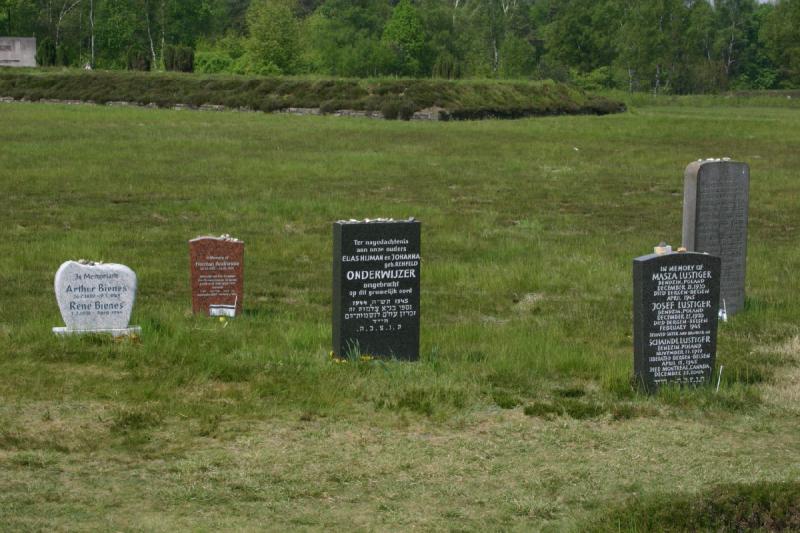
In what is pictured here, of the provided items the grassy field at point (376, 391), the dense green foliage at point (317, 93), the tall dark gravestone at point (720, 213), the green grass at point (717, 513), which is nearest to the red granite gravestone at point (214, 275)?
→ the grassy field at point (376, 391)

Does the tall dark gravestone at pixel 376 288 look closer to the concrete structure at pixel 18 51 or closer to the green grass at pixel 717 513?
the green grass at pixel 717 513

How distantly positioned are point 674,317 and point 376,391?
2.31 m

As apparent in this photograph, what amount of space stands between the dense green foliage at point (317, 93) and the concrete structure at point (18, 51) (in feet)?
44.8

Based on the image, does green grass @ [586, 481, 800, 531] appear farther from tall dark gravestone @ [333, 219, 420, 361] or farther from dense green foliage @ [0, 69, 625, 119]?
dense green foliage @ [0, 69, 625, 119]

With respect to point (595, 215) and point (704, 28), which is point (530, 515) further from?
point (704, 28)

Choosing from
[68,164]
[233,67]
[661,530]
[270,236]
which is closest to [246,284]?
[270,236]

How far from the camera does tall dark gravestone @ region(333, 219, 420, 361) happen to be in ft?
31.3

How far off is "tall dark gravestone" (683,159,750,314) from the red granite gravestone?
4455 mm

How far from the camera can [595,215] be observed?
68.2 feet

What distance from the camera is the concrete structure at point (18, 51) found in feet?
240

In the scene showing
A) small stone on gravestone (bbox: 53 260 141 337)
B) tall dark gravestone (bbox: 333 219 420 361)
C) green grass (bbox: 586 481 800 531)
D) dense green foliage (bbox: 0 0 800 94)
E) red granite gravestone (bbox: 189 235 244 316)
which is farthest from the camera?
dense green foliage (bbox: 0 0 800 94)

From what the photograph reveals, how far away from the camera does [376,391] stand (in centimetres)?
880

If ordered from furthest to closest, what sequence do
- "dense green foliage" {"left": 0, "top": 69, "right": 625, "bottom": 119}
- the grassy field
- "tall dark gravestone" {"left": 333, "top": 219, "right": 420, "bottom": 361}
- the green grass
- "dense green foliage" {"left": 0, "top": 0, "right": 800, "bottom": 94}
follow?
"dense green foliage" {"left": 0, "top": 0, "right": 800, "bottom": 94} → "dense green foliage" {"left": 0, "top": 69, "right": 625, "bottom": 119} → "tall dark gravestone" {"left": 333, "top": 219, "right": 420, "bottom": 361} → the grassy field → the green grass

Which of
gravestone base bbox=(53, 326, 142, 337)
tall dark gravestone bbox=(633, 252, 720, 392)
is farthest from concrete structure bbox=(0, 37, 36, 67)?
tall dark gravestone bbox=(633, 252, 720, 392)
